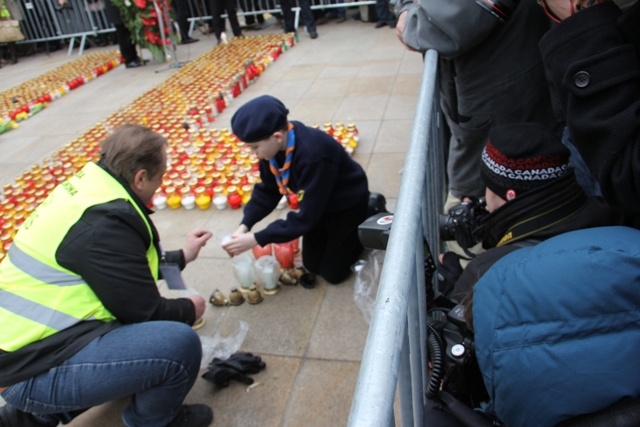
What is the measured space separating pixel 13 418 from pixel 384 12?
8.83 meters

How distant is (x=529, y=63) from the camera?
2305 mm

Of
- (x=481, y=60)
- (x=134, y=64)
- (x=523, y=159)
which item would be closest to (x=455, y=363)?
(x=523, y=159)

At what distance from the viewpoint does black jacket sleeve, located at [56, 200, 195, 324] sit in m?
1.80

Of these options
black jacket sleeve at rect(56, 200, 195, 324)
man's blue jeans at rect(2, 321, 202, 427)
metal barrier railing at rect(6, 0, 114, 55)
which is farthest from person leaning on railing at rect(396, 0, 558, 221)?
metal barrier railing at rect(6, 0, 114, 55)

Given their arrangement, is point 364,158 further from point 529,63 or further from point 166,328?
point 166,328

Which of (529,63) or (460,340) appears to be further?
(529,63)

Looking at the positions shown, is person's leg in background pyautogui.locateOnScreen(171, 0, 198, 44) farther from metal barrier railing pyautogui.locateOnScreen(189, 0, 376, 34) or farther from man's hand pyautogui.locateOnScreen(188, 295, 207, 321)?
man's hand pyautogui.locateOnScreen(188, 295, 207, 321)

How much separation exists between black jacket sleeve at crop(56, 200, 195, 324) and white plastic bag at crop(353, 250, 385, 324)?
4.04 ft

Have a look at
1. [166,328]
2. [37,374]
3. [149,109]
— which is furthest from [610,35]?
[149,109]

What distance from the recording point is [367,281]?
297 centimetres

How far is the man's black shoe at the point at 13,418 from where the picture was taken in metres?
2.12

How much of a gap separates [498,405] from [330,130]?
161 inches

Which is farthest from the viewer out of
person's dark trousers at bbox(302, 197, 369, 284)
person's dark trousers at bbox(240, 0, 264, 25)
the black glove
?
person's dark trousers at bbox(240, 0, 264, 25)

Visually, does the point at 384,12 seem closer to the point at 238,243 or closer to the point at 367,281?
the point at 367,281
